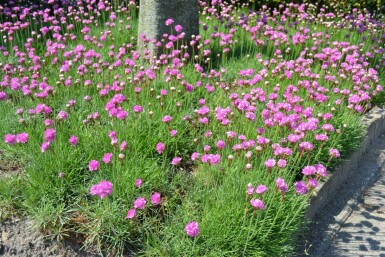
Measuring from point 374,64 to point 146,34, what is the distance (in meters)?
2.62

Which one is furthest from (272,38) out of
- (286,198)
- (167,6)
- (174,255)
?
(174,255)

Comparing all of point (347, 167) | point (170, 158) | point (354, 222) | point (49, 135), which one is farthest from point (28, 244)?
point (347, 167)

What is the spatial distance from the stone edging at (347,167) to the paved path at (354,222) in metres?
0.06

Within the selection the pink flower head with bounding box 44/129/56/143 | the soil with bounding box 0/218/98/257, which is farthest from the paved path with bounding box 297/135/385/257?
the pink flower head with bounding box 44/129/56/143

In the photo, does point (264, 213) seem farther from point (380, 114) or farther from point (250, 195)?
point (380, 114)

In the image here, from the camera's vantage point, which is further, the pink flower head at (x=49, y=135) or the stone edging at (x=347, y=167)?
the stone edging at (x=347, y=167)

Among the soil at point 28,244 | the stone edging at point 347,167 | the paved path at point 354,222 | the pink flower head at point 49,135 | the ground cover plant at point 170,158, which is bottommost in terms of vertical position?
the paved path at point 354,222

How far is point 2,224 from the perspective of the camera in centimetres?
282

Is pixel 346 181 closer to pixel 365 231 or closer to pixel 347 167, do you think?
pixel 347 167

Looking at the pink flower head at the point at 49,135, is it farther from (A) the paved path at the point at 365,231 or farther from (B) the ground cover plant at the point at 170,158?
(A) the paved path at the point at 365,231

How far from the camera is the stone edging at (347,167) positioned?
345 centimetres

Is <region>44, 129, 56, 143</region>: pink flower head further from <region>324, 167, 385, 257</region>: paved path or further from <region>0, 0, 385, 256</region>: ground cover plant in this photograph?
<region>324, 167, 385, 257</region>: paved path

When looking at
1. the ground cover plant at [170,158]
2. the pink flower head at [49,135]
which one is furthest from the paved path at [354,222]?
the pink flower head at [49,135]

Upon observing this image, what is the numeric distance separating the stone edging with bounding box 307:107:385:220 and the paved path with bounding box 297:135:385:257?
58mm
